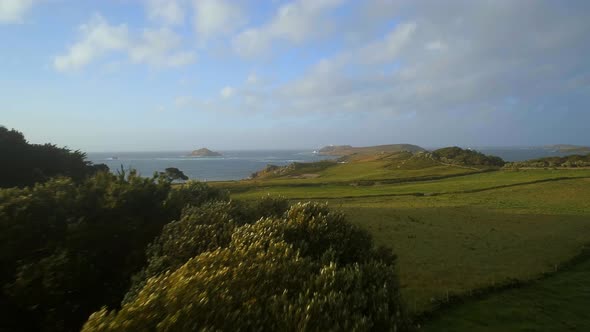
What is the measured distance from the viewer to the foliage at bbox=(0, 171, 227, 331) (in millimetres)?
12359

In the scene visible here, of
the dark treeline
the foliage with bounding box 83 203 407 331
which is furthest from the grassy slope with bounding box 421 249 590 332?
the foliage with bounding box 83 203 407 331

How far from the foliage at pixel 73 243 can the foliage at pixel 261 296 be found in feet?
17.5

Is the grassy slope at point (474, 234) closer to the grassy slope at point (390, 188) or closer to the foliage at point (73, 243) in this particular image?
the grassy slope at point (390, 188)

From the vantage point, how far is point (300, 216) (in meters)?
14.0

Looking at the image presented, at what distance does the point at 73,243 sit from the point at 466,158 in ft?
444

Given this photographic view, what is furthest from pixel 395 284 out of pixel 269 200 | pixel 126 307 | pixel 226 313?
pixel 269 200

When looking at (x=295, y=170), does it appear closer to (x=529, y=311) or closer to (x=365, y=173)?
(x=365, y=173)

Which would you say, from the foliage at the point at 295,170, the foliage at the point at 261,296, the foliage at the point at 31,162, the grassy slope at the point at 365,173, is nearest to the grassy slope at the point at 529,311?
the foliage at the point at 261,296

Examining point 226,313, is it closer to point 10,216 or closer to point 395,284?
point 395,284

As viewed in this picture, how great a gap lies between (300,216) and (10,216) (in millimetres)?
10491

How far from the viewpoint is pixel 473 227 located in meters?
37.7

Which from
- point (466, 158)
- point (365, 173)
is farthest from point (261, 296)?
point (466, 158)

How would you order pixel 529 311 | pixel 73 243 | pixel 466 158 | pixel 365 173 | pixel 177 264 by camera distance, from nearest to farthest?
1. pixel 177 264
2. pixel 73 243
3. pixel 529 311
4. pixel 365 173
5. pixel 466 158

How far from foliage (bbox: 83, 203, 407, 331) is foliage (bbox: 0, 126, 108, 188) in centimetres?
2631
